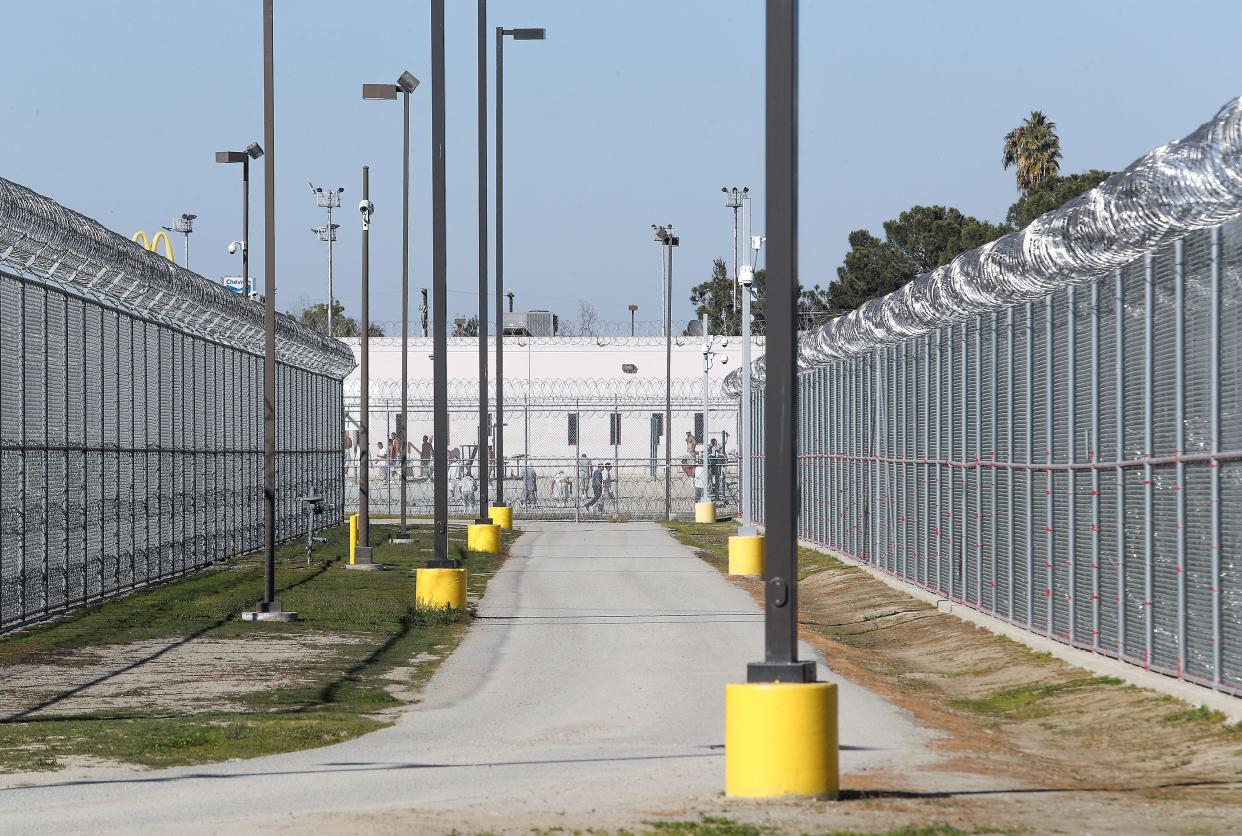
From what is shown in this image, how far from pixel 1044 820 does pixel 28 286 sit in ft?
43.9

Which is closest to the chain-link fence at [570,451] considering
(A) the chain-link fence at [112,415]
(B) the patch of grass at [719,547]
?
(B) the patch of grass at [719,547]

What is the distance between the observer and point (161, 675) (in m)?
15.5

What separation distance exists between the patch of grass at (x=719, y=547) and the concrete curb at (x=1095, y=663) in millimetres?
1997

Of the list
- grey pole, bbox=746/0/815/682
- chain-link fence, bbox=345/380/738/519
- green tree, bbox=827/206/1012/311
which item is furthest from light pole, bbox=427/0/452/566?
green tree, bbox=827/206/1012/311

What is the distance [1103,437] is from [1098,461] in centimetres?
22

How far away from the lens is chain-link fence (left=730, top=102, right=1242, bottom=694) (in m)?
12.1

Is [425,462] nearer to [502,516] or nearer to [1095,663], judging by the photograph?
[502,516]

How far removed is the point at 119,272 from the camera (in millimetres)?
20609

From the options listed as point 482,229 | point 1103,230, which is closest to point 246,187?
point 482,229

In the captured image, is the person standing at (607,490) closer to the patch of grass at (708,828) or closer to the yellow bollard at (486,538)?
the yellow bollard at (486,538)

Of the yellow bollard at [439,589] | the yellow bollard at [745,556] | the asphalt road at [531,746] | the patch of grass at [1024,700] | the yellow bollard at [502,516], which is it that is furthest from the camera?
the yellow bollard at [502,516]

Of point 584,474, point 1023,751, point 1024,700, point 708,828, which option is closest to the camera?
point 708,828

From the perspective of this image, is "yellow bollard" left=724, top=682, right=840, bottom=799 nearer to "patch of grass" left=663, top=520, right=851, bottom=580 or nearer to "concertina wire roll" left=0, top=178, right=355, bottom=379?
"concertina wire roll" left=0, top=178, right=355, bottom=379

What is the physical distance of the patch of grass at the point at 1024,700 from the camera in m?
14.1
